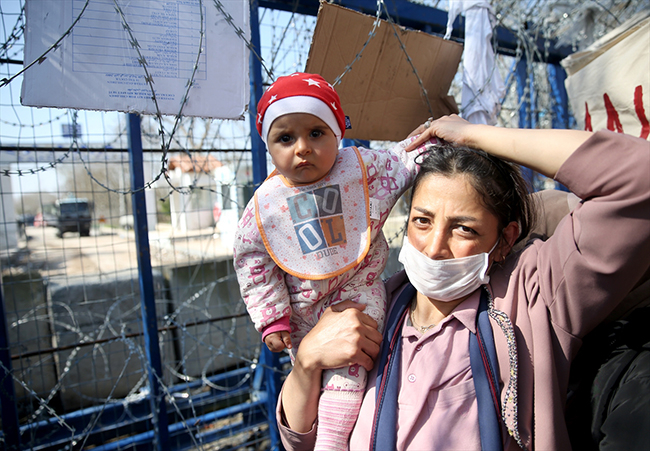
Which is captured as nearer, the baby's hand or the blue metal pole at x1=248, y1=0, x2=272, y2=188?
the baby's hand

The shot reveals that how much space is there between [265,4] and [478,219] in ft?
6.68

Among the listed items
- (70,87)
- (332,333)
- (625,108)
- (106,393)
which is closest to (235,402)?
(106,393)

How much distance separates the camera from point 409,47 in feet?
6.18

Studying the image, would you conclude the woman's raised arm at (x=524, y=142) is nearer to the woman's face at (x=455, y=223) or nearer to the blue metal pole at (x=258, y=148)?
the woman's face at (x=455, y=223)

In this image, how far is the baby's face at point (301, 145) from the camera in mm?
1305

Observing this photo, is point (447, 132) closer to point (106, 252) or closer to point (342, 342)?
point (342, 342)

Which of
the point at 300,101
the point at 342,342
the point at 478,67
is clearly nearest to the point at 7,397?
the point at 342,342

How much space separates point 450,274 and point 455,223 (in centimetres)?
17

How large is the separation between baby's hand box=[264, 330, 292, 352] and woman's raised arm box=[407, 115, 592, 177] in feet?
3.16

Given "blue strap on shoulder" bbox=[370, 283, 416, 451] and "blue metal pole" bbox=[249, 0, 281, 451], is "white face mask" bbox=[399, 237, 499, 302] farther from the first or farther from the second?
"blue metal pole" bbox=[249, 0, 281, 451]

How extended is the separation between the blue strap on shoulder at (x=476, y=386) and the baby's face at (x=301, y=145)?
2.11ft

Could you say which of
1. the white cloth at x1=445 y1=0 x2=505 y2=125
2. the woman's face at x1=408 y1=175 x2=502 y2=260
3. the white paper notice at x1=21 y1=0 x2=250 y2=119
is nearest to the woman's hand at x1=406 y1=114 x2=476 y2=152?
the woman's face at x1=408 y1=175 x2=502 y2=260

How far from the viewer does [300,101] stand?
129 centimetres

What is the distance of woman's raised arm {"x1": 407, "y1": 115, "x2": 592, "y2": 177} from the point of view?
1050 mm
